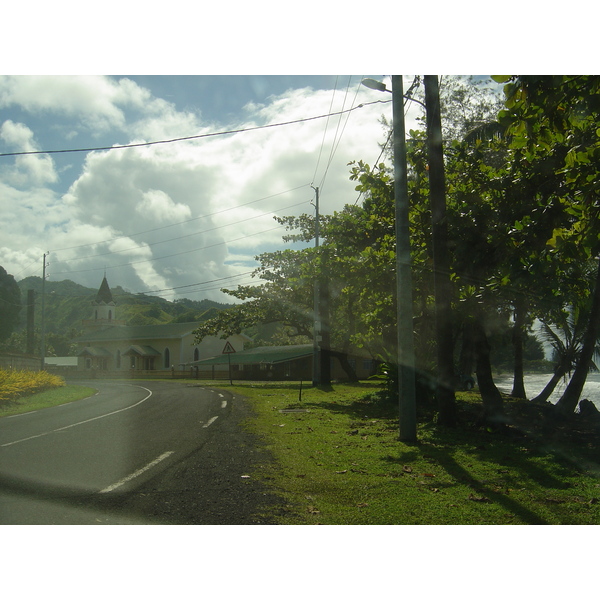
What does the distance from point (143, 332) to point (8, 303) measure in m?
19.7

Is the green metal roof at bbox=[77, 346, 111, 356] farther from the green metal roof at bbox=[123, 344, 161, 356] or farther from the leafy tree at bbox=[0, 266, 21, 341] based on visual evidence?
the leafy tree at bbox=[0, 266, 21, 341]

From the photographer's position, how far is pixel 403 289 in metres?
11.5

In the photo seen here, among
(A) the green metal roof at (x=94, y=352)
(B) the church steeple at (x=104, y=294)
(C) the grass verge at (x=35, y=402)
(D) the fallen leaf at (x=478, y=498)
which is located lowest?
(C) the grass verge at (x=35, y=402)

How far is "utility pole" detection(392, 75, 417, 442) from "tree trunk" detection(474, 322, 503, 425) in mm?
2952

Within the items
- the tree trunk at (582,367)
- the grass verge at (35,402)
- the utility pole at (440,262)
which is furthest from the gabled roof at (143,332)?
the tree trunk at (582,367)

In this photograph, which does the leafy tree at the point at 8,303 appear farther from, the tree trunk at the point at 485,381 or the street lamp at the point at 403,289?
the street lamp at the point at 403,289

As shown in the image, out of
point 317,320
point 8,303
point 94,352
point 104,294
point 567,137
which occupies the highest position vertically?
point 104,294

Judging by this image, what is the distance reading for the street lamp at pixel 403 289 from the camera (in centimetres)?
1137

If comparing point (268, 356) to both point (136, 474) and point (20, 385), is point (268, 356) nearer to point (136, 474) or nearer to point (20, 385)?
point (20, 385)

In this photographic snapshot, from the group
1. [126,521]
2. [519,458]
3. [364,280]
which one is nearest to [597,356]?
[364,280]

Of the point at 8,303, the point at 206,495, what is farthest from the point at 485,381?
the point at 8,303

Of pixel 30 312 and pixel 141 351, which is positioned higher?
pixel 30 312

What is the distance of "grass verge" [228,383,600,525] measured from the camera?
598 centimetres

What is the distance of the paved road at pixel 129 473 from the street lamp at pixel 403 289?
3.19 m
